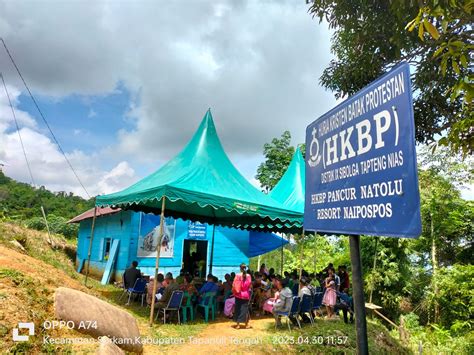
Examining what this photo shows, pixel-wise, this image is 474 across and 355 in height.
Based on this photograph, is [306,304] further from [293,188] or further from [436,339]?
[436,339]

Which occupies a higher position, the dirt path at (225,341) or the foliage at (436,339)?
the dirt path at (225,341)

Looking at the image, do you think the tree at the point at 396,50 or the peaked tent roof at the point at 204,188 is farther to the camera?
the peaked tent roof at the point at 204,188

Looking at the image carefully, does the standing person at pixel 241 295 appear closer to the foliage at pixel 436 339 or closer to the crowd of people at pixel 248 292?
the crowd of people at pixel 248 292

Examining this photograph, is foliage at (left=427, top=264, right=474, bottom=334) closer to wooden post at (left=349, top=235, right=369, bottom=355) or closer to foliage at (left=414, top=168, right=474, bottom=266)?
foliage at (left=414, top=168, right=474, bottom=266)

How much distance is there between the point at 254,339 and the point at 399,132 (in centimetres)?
616

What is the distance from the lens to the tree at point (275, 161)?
2383cm

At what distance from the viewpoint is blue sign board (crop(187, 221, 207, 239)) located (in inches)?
626

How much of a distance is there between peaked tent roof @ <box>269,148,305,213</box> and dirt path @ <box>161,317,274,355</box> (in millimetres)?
5453

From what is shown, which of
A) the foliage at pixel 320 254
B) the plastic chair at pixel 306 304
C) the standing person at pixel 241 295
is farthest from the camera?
the foliage at pixel 320 254

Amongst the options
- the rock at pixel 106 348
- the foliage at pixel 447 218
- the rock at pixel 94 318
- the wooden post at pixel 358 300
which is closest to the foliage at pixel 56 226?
the rock at pixel 94 318

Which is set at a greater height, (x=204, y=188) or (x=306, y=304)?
(x=204, y=188)

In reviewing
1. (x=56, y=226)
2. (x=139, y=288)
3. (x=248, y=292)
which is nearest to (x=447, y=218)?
(x=248, y=292)

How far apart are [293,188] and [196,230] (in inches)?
215

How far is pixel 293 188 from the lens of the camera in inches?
527
